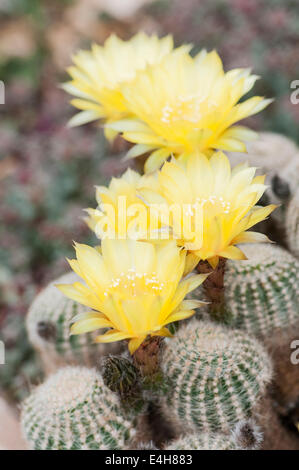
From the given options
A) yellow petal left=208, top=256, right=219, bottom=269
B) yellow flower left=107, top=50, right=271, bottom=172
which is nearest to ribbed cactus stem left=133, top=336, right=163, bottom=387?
yellow petal left=208, top=256, right=219, bottom=269

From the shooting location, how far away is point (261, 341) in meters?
1.13

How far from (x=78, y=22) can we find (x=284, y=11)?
132cm

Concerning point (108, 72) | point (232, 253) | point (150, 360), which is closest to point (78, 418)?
point (150, 360)

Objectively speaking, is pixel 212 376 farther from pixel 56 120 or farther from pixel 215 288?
Answer: pixel 56 120

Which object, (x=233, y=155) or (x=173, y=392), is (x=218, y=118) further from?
(x=173, y=392)

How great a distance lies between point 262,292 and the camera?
109 centimetres

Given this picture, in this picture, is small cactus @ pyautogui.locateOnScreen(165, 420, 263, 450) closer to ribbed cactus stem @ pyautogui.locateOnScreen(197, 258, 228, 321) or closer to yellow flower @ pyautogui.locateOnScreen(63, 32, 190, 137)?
ribbed cactus stem @ pyautogui.locateOnScreen(197, 258, 228, 321)

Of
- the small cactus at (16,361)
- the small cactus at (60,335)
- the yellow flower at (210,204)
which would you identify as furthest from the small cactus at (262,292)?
the small cactus at (16,361)

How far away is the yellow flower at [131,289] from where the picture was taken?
2.84 feet

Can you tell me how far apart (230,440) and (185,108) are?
1.93 ft

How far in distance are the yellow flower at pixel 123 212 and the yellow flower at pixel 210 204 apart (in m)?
0.05

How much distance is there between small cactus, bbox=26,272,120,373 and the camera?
1.19 meters

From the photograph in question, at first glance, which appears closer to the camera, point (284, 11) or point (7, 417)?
point (7, 417)
